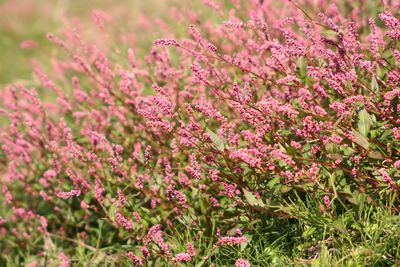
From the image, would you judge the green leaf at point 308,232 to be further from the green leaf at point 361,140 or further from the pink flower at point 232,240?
the green leaf at point 361,140

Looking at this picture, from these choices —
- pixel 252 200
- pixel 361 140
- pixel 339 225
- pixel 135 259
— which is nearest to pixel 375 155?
pixel 361 140

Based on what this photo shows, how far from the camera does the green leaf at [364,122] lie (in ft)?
9.96

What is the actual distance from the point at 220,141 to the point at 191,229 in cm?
72

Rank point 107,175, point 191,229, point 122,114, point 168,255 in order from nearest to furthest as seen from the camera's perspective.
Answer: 1. point 168,255
2. point 191,229
3. point 107,175
4. point 122,114

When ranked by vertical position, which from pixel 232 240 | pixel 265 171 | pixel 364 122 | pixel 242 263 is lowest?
pixel 242 263

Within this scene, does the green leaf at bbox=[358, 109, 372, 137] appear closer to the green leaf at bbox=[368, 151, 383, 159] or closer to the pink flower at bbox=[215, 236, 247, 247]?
the green leaf at bbox=[368, 151, 383, 159]

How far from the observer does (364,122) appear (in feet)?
10.0

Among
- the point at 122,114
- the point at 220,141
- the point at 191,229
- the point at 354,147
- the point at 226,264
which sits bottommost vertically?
the point at 226,264

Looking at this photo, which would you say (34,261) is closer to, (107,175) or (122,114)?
(107,175)

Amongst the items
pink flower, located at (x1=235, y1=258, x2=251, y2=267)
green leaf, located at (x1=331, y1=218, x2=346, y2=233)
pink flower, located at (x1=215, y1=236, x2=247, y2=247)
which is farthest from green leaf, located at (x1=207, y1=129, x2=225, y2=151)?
green leaf, located at (x1=331, y1=218, x2=346, y2=233)

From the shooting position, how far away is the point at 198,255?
3389 mm

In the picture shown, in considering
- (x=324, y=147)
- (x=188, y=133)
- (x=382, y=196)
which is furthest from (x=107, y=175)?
(x=382, y=196)

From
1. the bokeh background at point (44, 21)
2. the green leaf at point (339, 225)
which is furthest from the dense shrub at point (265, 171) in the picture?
the bokeh background at point (44, 21)

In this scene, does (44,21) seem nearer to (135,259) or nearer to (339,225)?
(135,259)
